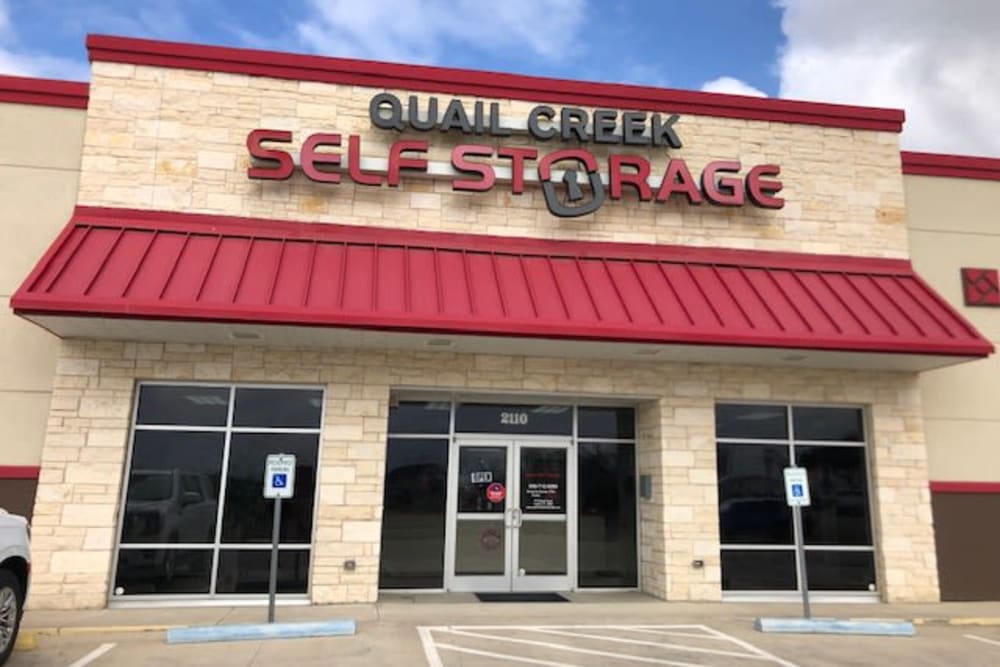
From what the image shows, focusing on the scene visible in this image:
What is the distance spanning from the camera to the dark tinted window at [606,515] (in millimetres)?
12414

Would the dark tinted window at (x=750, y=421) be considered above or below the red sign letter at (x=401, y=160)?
below

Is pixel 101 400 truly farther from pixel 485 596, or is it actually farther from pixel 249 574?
pixel 485 596

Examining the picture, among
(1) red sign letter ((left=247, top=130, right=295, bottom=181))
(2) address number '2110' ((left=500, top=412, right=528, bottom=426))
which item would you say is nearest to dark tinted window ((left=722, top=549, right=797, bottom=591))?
(2) address number '2110' ((left=500, top=412, right=528, bottom=426))

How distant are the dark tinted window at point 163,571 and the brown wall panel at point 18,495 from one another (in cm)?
139

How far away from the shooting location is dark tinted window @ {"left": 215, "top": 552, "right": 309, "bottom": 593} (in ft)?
35.3

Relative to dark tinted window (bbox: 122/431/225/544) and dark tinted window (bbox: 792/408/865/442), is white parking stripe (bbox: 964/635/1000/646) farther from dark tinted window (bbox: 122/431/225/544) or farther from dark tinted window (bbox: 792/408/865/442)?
dark tinted window (bbox: 122/431/225/544)

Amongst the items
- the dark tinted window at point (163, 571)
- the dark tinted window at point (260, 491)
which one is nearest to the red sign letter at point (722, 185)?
the dark tinted window at point (260, 491)

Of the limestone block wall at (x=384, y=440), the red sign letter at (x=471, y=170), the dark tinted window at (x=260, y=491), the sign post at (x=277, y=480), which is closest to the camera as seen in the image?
the sign post at (x=277, y=480)

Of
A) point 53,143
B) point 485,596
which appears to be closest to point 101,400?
point 53,143

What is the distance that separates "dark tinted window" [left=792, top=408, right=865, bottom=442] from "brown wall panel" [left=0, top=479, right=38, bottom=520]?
1155 cm

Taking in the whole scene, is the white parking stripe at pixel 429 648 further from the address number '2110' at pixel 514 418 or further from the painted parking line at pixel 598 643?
the address number '2110' at pixel 514 418

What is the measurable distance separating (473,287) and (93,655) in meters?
6.37

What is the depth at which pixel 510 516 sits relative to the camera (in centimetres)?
1218

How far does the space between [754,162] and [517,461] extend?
668cm
